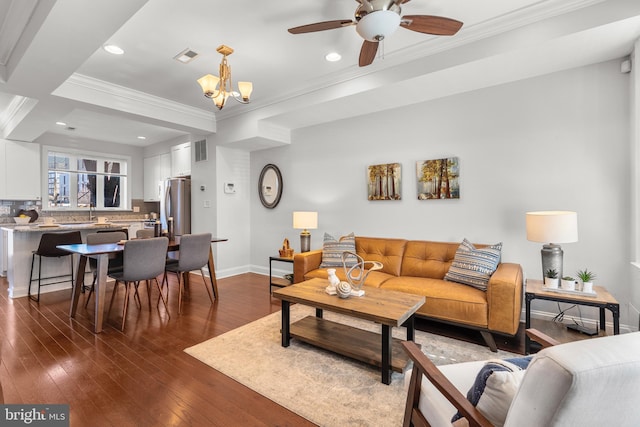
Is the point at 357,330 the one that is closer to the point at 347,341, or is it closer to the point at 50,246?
the point at 347,341

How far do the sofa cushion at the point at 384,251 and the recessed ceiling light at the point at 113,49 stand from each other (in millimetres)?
3331

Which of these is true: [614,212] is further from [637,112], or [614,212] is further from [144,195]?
[144,195]

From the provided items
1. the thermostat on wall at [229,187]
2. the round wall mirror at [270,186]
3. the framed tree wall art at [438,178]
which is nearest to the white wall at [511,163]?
the framed tree wall art at [438,178]

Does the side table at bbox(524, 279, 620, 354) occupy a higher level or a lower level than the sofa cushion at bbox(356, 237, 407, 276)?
lower

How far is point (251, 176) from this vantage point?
220 inches

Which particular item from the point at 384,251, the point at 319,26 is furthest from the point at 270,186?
the point at 319,26

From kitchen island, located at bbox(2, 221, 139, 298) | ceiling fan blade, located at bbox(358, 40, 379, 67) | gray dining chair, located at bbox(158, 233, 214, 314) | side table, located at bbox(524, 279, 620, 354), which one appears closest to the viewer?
side table, located at bbox(524, 279, 620, 354)

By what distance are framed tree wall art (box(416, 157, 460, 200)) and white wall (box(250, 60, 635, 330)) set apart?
74 millimetres

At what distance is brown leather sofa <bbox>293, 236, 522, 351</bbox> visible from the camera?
245 centimetres

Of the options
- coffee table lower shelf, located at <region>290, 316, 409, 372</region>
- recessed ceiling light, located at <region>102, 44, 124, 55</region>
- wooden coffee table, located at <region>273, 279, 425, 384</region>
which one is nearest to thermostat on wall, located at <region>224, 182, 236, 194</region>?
recessed ceiling light, located at <region>102, 44, 124, 55</region>

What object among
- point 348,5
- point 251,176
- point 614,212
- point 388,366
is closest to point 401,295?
point 388,366

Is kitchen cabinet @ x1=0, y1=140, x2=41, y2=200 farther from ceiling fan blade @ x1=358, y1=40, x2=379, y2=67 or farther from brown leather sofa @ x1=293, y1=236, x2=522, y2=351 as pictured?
ceiling fan blade @ x1=358, y1=40, x2=379, y2=67

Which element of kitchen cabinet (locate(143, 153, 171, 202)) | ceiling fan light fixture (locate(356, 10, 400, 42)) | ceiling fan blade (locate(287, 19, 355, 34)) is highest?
ceiling fan blade (locate(287, 19, 355, 34))

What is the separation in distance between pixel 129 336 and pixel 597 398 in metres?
3.27
